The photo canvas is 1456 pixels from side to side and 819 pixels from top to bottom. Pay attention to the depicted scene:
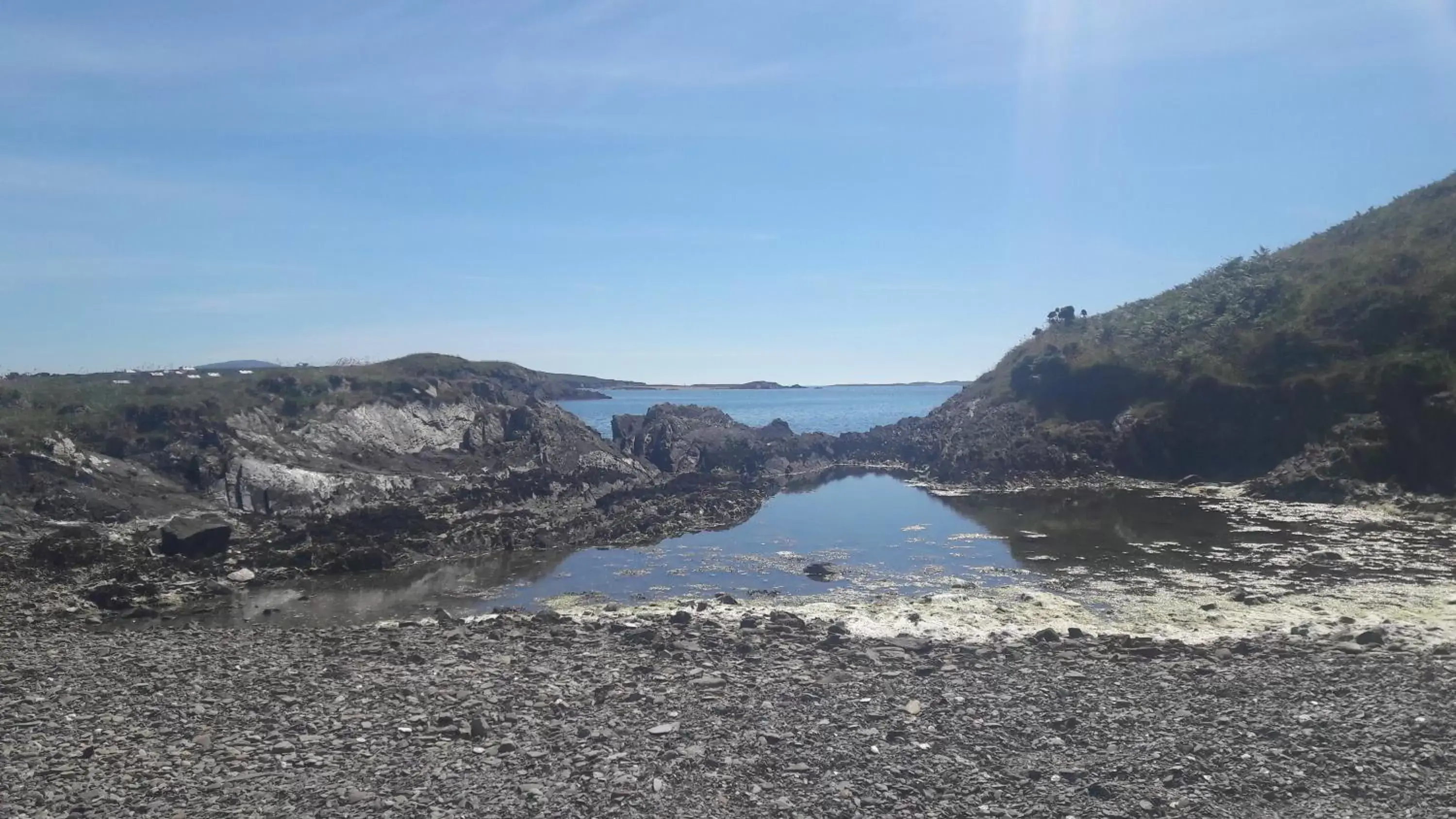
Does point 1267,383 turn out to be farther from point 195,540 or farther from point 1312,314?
point 195,540

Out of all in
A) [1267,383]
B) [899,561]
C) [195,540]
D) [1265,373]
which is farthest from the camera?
[1265,373]

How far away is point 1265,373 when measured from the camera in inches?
1572

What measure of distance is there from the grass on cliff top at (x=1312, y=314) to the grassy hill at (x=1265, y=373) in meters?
0.09

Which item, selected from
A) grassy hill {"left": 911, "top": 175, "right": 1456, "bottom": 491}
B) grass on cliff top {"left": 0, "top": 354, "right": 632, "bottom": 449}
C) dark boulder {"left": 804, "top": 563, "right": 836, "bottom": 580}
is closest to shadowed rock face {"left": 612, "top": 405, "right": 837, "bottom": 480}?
grassy hill {"left": 911, "top": 175, "right": 1456, "bottom": 491}

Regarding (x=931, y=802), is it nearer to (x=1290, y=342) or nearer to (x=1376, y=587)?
(x=1376, y=587)

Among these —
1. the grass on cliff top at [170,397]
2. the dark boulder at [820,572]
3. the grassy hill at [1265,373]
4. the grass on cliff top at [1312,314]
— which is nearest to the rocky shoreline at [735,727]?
the dark boulder at [820,572]

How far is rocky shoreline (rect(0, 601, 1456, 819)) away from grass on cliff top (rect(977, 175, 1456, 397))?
87.8ft

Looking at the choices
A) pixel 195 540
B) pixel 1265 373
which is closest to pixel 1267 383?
pixel 1265 373

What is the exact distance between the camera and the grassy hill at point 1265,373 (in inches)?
1320

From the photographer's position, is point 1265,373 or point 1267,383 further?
point 1265,373

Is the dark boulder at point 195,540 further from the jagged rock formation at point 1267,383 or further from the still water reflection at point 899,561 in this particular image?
the jagged rock formation at point 1267,383

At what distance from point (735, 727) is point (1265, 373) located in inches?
1439

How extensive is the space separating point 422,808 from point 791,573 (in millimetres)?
15588

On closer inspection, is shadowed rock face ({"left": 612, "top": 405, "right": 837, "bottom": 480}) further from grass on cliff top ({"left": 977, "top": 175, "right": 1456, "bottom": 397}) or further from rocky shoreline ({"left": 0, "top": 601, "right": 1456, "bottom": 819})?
rocky shoreline ({"left": 0, "top": 601, "right": 1456, "bottom": 819})
